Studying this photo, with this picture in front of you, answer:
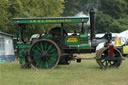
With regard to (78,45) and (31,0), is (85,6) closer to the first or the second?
(31,0)

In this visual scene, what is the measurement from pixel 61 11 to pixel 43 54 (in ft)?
39.0

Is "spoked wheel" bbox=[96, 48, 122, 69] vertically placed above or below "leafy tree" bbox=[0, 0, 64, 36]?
below

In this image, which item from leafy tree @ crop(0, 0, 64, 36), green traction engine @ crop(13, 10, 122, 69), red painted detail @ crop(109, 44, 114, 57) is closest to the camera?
red painted detail @ crop(109, 44, 114, 57)

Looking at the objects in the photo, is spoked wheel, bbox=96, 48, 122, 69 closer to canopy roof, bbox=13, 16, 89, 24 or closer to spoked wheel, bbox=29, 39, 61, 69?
canopy roof, bbox=13, 16, 89, 24

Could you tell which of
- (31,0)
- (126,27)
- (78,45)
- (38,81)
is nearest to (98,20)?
(126,27)

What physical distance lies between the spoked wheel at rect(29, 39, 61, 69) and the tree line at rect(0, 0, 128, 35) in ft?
26.0

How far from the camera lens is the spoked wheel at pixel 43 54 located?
938cm

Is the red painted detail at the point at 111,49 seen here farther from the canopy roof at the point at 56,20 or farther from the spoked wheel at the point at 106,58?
the canopy roof at the point at 56,20

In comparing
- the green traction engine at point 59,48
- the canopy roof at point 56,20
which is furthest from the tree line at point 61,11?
the green traction engine at point 59,48

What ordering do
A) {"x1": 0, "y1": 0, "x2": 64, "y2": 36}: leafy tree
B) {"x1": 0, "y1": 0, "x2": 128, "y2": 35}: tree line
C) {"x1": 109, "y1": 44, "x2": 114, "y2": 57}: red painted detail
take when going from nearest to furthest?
{"x1": 109, "y1": 44, "x2": 114, "y2": 57}: red painted detail < {"x1": 0, "y1": 0, "x2": 64, "y2": 36}: leafy tree < {"x1": 0, "y1": 0, "x2": 128, "y2": 35}: tree line

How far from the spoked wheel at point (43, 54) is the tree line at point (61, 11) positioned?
792 centimetres

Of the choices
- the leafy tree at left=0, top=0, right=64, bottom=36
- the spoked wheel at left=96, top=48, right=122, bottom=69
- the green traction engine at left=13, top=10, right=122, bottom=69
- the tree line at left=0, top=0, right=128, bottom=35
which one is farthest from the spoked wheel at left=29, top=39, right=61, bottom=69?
the leafy tree at left=0, top=0, right=64, bottom=36

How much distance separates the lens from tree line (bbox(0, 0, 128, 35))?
18.1 meters

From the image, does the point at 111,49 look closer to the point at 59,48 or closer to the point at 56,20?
the point at 59,48
